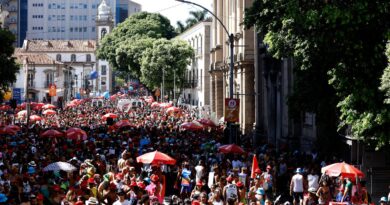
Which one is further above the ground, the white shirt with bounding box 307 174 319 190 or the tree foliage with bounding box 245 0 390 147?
the tree foliage with bounding box 245 0 390 147

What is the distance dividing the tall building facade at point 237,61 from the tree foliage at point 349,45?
21.0m

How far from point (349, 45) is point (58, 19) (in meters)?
171

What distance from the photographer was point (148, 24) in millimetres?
113062

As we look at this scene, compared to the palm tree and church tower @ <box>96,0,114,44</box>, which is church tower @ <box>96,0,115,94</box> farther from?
the palm tree

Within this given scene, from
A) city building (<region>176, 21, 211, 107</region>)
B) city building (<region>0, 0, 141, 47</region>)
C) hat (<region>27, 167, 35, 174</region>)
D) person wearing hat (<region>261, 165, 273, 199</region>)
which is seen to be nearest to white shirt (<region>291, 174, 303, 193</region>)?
person wearing hat (<region>261, 165, 273, 199</region>)

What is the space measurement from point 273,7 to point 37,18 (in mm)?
164630

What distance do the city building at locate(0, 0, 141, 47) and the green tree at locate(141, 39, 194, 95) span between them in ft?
306

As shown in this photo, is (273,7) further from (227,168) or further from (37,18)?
(37,18)

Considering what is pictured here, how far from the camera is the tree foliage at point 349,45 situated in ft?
69.5

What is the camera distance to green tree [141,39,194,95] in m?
89.9

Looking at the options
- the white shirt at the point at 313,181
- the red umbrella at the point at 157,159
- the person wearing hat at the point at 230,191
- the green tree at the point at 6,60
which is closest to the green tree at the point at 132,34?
the green tree at the point at 6,60

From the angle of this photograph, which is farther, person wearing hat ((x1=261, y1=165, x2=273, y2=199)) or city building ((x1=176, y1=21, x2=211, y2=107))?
city building ((x1=176, y1=21, x2=211, y2=107))

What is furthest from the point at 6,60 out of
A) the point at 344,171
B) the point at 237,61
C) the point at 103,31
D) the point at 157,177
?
the point at 103,31

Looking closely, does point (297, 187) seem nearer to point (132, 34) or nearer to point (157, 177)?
point (157, 177)
